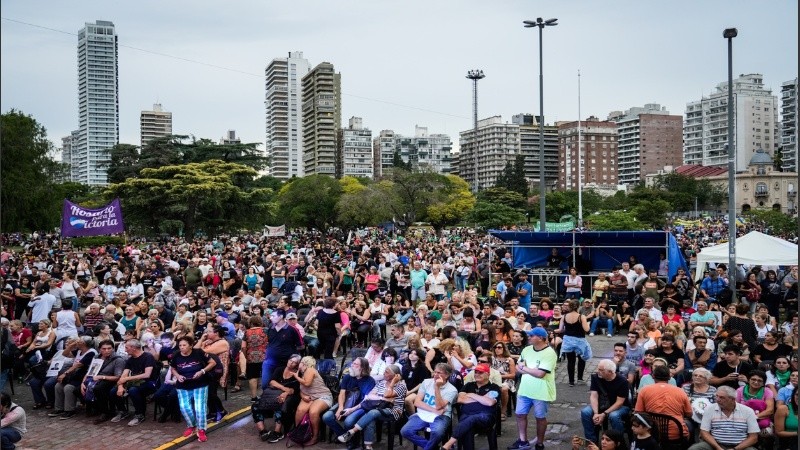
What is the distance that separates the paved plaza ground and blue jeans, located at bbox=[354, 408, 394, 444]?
46 centimetres

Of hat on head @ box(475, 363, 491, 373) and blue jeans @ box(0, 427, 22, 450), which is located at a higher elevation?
hat on head @ box(475, 363, 491, 373)

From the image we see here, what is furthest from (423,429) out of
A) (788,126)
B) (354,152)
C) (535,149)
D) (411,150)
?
(411,150)

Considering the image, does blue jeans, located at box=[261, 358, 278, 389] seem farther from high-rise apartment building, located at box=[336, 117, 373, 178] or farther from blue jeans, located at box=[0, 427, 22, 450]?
high-rise apartment building, located at box=[336, 117, 373, 178]

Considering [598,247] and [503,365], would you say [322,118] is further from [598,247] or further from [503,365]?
[503,365]

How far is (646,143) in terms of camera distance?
171 meters

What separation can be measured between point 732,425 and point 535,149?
566 ft

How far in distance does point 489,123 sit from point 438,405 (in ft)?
558

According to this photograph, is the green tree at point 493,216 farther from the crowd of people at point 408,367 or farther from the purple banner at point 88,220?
the crowd of people at point 408,367

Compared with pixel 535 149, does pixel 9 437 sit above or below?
below

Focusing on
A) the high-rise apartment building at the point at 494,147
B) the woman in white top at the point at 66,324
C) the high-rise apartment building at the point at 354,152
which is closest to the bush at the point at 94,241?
the woman in white top at the point at 66,324

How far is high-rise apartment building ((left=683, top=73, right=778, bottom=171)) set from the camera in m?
161

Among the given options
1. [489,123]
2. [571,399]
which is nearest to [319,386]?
[571,399]

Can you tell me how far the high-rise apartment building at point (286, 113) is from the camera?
7579 inches

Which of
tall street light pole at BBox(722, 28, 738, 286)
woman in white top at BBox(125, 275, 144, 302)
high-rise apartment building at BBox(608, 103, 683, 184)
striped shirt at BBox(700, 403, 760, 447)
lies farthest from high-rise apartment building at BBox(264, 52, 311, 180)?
striped shirt at BBox(700, 403, 760, 447)
